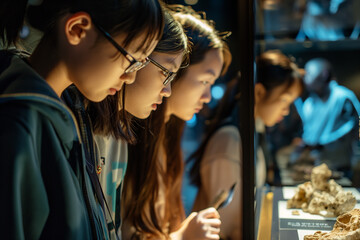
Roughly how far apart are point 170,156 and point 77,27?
93 centimetres

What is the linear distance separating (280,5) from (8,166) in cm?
221

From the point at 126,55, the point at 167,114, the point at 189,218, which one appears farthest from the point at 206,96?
the point at 126,55

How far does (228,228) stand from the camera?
175 centimetres

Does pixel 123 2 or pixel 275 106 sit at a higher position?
pixel 123 2

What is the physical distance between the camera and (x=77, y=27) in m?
1.11

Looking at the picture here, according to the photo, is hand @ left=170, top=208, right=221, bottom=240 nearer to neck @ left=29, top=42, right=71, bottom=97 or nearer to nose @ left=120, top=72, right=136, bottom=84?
nose @ left=120, top=72, right=136, bottom=84

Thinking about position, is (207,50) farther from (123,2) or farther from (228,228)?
(228,228)

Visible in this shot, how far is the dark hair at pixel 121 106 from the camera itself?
1383 mm

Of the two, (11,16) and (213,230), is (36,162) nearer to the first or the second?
(11,16)

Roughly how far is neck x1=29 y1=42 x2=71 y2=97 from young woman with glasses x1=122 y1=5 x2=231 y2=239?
0.51m

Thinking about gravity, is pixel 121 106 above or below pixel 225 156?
above

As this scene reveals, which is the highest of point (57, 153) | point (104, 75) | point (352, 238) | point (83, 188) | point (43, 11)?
point (43, 11)

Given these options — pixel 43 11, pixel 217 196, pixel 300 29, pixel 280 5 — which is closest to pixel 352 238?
pixel 217 196

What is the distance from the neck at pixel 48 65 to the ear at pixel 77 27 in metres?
0.07
